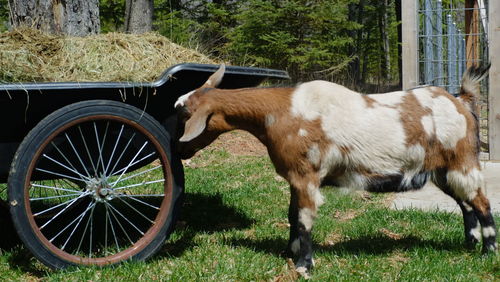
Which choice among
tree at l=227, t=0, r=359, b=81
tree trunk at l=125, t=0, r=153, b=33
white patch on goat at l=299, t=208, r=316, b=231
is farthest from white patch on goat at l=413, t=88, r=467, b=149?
tree at l=227, t=0, r=359, b=81

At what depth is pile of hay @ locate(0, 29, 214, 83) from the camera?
383 cm

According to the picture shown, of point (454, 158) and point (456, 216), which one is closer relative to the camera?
point (454, 158)

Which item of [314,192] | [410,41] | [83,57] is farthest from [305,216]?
[410,41]

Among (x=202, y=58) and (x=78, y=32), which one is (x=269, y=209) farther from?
(x=78, y=32)

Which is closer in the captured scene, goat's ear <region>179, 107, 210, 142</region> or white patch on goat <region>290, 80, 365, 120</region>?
goat's ear <region>179, 107, 210, 142</region>

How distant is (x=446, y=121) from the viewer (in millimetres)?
3881

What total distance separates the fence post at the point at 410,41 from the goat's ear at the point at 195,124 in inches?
185

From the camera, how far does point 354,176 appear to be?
386cm

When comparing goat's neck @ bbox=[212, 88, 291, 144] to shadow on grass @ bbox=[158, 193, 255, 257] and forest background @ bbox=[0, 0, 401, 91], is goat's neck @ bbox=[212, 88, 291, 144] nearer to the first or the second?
shadow on grass @ bbox=[158, 193, 255, 257]

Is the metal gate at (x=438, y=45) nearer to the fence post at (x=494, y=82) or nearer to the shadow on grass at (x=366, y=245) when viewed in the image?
the fence post at (x=494, y=82)

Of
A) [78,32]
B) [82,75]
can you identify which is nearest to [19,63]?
[82,75]

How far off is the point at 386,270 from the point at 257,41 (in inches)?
374

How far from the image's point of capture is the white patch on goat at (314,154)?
3705 millimetres

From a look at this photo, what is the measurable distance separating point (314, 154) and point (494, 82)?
4.90m
